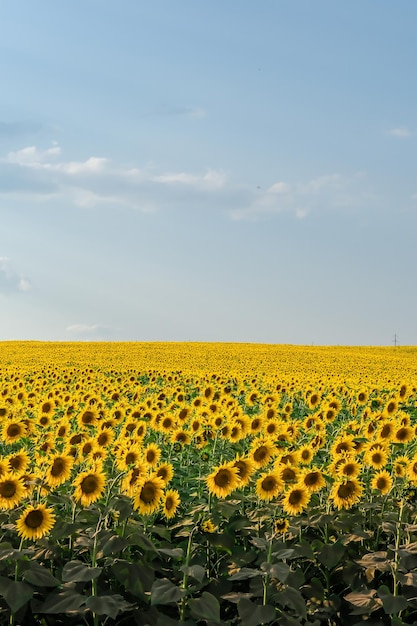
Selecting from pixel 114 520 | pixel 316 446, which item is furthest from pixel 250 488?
pixel 114 520

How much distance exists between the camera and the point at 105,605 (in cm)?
503

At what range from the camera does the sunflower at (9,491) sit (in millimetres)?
5891

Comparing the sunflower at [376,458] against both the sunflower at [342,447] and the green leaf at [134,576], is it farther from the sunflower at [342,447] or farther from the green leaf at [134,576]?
the green leaf at [134,576]

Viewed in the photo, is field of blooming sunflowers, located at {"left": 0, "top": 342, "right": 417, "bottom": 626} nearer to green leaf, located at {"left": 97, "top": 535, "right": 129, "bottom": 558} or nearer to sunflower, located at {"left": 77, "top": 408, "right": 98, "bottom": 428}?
green leaf, located at {"left": 97, "top": 535, "right": 129, "bottom": 558}

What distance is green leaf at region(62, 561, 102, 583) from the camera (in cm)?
513

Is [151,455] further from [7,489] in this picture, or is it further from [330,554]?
[330,554]

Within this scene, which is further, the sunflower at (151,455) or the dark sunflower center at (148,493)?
the sunflower at (151,455)

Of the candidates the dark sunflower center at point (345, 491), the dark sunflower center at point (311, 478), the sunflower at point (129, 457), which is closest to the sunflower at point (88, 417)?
the sunflower at point (129, 457)

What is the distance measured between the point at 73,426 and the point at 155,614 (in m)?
6.42

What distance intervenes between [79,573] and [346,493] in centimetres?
256

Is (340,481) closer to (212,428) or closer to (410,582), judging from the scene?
(410,582)

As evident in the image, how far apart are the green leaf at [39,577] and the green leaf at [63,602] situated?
101 mm

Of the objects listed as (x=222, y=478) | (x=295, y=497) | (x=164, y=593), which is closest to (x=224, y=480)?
(x=222, y=478)

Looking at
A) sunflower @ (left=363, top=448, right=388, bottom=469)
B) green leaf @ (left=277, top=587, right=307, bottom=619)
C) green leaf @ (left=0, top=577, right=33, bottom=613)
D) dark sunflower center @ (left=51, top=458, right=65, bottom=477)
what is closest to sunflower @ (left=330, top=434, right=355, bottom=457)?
sunflower @ (left=363, top=448, right=388, bottom=469)
